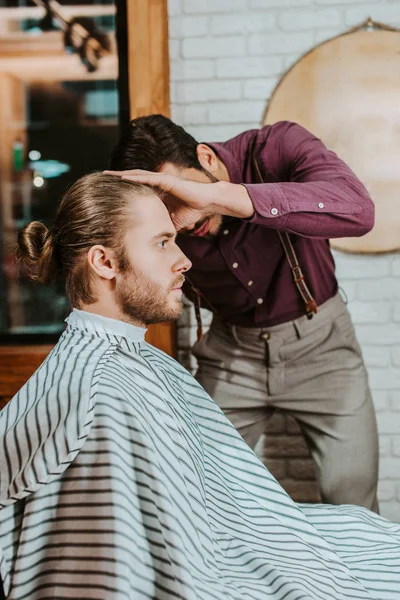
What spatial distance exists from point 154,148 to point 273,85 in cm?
95

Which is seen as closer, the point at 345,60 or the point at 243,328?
the point at 243,328

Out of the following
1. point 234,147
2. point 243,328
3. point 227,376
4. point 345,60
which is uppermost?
point 345,60

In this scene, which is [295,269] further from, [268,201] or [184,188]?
[184,188]

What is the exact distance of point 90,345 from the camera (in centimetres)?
163

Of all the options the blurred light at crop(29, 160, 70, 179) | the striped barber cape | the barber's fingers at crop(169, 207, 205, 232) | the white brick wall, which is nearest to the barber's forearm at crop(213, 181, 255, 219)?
the barber's fingers at crop(169, 207, 205, 232)

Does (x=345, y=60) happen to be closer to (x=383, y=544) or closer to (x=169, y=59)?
(x=169, y=59)

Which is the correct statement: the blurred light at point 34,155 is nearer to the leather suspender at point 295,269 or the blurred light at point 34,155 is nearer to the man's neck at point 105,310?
the leather suspender at point 295,269

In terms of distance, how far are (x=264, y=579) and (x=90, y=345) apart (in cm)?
66

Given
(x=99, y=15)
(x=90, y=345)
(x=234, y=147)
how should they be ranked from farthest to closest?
(x=99, y=15) < (x=234, y=147) < (x=90, y=345)

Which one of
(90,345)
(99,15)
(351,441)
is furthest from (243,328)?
(99,15)

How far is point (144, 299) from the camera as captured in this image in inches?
68.0

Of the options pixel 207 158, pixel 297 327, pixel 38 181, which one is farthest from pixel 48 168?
pixel 297 327

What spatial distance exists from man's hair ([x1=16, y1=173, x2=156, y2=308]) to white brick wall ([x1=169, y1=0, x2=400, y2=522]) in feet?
3.50

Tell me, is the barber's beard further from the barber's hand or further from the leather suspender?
the leather suspender
